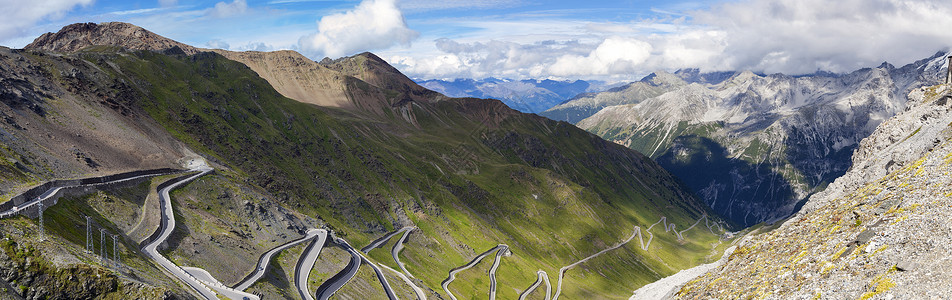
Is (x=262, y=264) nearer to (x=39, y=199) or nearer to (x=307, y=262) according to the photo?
(x=307, y=262)

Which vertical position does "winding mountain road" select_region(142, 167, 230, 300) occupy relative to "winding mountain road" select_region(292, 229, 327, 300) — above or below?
above

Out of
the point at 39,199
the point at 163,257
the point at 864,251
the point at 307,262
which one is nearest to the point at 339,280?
the point at 307,262

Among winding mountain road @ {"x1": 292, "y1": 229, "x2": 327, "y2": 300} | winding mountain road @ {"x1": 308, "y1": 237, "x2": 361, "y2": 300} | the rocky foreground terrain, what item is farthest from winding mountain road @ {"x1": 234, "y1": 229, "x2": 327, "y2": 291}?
the rocky foreground terrain

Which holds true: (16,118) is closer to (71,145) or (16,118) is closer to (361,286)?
(71,145)

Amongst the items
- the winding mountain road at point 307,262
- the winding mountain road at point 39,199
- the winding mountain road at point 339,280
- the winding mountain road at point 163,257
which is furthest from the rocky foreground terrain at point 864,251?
the winding mountain road at point 39,199

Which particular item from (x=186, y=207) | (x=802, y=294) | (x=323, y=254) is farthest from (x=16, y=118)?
(x=802, y=294)

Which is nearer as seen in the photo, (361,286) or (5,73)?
(361,286)

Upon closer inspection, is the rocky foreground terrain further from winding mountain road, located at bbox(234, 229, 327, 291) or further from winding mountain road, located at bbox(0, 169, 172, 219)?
winding mountain road, located at bbox(0, 169, 172, 219)

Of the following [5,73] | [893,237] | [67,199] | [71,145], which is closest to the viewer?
[893,237]
